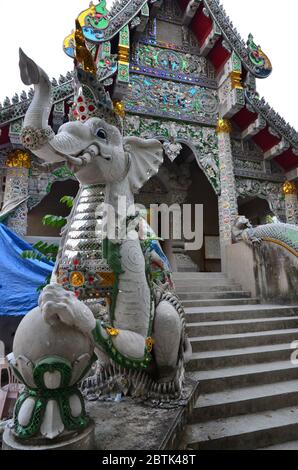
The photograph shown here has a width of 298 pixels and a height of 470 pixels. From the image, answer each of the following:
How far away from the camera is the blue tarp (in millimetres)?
3592

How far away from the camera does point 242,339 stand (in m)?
3.50

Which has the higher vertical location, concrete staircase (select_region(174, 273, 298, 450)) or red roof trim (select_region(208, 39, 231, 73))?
red roof trim (select_region(208, 39, 231, 73))

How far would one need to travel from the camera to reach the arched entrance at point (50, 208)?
8844 millimetres

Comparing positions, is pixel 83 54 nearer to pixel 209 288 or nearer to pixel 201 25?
pixel 209 288

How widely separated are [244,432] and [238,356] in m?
1.09

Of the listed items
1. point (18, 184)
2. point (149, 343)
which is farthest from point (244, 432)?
point (18, 184)

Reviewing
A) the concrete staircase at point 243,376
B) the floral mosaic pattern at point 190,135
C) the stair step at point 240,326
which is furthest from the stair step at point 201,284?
the floral mosaic pattern at point 190,135

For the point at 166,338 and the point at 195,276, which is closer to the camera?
the point at 166,338

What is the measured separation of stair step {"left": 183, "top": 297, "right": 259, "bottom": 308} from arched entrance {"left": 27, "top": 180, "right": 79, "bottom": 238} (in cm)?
550

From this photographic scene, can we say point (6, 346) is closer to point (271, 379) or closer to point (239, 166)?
point (271, 379)

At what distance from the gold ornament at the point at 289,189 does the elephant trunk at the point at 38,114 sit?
7397mm

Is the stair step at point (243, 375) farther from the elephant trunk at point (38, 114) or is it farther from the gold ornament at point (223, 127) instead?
the gold ornament at point (223, 127)

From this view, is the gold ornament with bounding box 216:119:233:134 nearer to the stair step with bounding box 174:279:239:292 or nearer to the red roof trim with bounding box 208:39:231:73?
the red roof trim with bounding box 208:39:231:73

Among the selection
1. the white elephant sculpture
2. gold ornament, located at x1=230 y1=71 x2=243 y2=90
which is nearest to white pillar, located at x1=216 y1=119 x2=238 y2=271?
gold ornament, located at x1=230 y1=71 x2=243 y2=90
